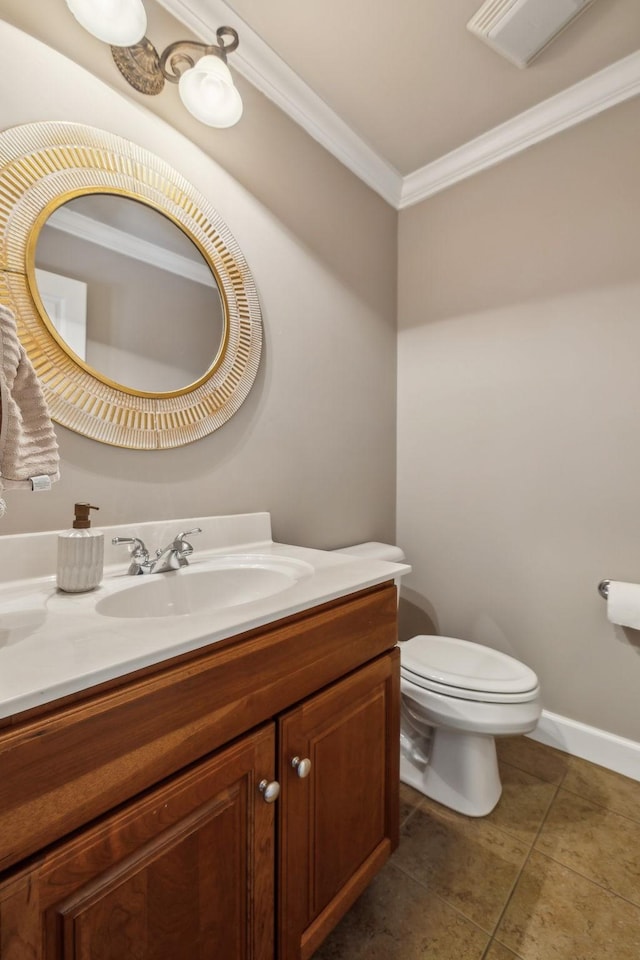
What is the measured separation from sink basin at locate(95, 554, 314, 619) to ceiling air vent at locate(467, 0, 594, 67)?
1.66 metres

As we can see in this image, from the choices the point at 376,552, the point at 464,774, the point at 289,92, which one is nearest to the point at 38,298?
the point at 289,92

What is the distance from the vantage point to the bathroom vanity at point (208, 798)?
45cm

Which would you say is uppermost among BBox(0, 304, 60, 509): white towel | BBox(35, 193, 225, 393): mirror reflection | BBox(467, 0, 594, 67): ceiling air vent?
BBox(467, 0, 594, 67): ceiling air vent

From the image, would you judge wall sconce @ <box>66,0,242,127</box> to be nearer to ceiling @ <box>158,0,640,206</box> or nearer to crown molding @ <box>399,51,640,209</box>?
ceiling @ <box>158,0,640,206</box>

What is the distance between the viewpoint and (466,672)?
1.30m

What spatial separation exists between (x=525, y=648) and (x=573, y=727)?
29 centimetres

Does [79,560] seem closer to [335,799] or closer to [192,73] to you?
[335,799]

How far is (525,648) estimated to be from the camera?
164cm

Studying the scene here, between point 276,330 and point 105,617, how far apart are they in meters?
1.09

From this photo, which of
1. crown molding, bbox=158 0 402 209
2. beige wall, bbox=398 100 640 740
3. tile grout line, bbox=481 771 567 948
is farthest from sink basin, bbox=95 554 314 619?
crown molding, bbox=158 0 402 209

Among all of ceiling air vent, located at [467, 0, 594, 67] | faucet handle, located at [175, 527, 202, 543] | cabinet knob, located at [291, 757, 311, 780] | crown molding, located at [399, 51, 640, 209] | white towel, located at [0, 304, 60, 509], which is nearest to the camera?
white towel, located at [0, 304, 60, 509]

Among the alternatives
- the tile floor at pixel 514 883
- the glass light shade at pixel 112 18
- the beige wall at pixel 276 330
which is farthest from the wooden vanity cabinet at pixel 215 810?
the glass light shade at pixel 112 18

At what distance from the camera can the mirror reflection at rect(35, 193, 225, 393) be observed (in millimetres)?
968

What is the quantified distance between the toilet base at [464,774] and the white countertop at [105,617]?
71cm
